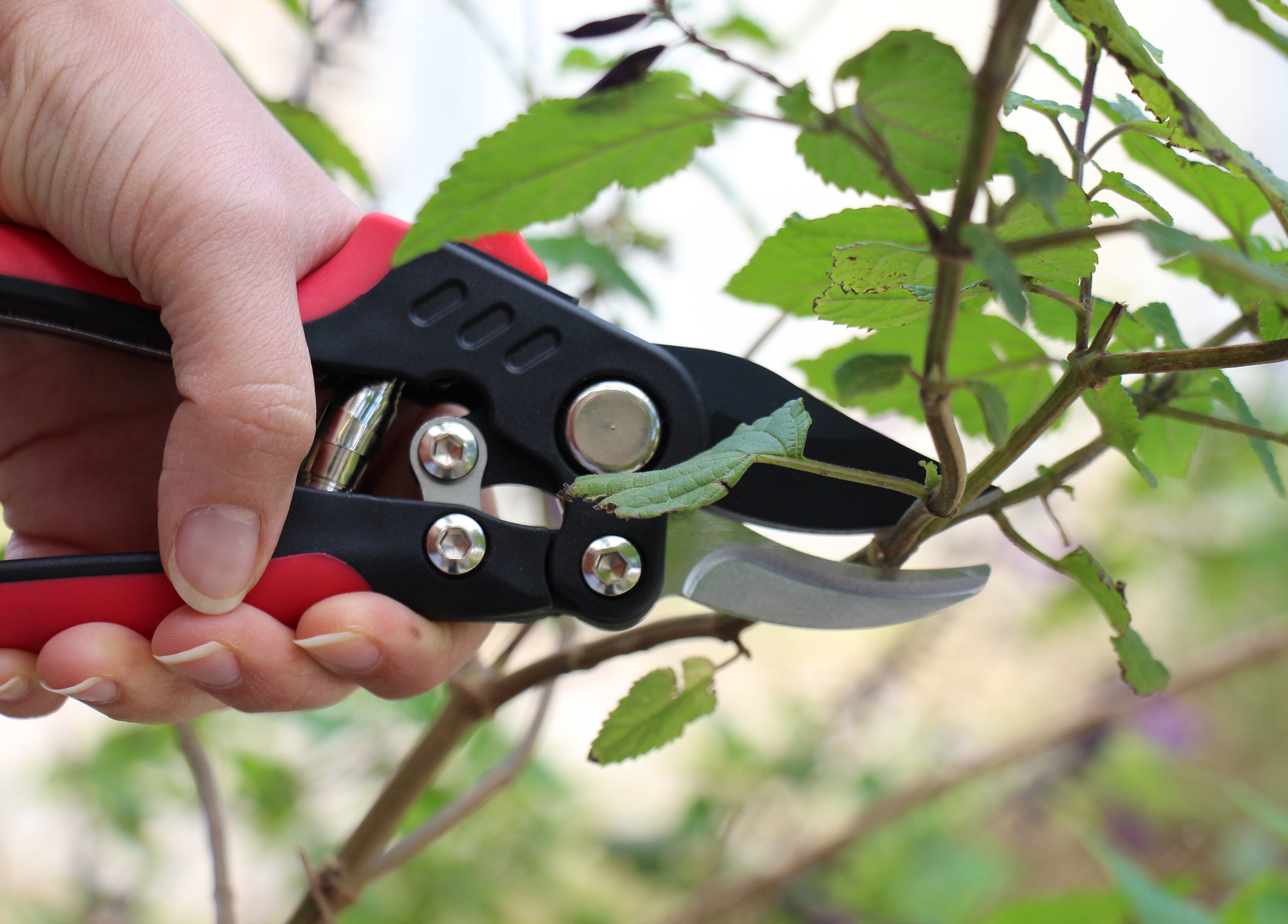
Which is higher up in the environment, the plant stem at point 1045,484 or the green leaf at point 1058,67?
the green leaf at point 1058,67

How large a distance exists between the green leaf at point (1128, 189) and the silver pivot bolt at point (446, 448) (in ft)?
0.87

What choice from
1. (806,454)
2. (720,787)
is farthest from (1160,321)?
(720,787)

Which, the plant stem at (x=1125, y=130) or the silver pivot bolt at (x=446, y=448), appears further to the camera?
the silver pivot bolt at (x=446, y=448)

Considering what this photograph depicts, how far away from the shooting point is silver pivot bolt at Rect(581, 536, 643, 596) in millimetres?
397

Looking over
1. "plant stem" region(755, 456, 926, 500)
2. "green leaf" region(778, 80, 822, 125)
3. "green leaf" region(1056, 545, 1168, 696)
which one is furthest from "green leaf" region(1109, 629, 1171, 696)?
"green leaf" region(778, 80, 822, 125)

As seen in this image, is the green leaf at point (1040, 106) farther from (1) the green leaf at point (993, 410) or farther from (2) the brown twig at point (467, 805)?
(2) the brown twig at point (467, 805)

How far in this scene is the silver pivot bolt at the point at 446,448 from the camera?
0.42 meters

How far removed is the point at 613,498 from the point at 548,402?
0.15 metres

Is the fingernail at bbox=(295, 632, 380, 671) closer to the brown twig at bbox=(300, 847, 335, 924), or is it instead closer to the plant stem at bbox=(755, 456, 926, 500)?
the brown twig at bbox=(300, 847, 335, 924)

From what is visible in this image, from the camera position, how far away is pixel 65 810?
108cm

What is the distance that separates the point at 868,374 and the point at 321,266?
0.25 meters

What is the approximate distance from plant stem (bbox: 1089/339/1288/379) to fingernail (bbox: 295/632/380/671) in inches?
11.8

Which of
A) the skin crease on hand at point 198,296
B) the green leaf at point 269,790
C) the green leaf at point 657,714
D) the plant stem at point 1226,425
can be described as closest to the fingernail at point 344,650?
the skin crease on hand at point 198,296

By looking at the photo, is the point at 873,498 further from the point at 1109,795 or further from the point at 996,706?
the point at 996,706
